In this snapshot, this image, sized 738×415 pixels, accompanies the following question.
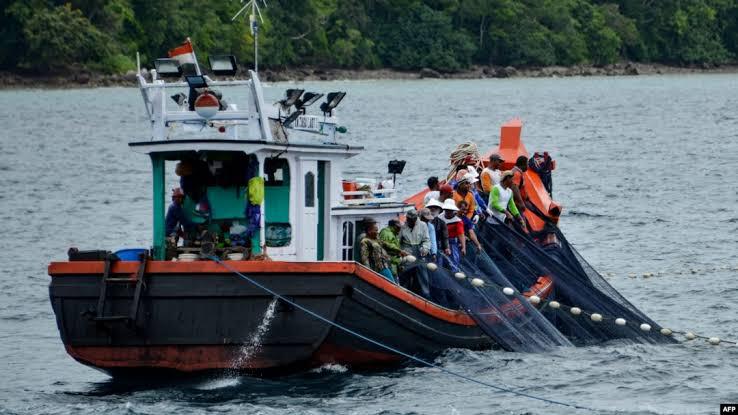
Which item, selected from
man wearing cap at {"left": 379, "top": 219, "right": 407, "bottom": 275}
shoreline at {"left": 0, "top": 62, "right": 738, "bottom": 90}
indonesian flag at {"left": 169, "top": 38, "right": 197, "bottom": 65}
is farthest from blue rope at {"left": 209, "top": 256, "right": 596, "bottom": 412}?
shoreline at {"left": 0, "top": 62, "right": 738, "bottom": 90}

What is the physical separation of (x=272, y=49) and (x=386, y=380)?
120 m

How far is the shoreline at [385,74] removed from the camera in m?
130

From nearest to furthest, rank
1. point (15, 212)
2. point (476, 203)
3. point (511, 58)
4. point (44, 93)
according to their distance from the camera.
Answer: point (476, 203), point (15, 212), point (44, 93), point (511, 58)

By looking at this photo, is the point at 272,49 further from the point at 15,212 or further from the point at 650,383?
the point at 650,383

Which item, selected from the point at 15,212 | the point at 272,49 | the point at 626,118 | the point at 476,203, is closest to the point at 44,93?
the point at 272,49

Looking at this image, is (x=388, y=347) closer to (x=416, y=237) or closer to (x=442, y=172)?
(x=416, y=237)

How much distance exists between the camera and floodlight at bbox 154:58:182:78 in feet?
69.4

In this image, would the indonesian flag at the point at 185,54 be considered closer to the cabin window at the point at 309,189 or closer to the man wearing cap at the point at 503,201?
the cabin window at the point at 309,189

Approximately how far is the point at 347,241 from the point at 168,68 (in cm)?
366

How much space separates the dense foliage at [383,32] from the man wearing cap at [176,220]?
344 feet

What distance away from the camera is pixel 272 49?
140 metres

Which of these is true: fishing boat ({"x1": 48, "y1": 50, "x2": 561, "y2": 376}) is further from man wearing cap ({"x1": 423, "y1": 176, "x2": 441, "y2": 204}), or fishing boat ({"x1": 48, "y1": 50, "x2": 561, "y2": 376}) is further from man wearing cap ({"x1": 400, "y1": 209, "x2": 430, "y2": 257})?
man wearing cap ({"x1": 423, "y1": 176, "x2": 441, "y2": 204})

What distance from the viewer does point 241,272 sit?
66.7 feet

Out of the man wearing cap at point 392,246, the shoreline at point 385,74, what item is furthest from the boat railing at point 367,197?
the shoreline at point 385,74
